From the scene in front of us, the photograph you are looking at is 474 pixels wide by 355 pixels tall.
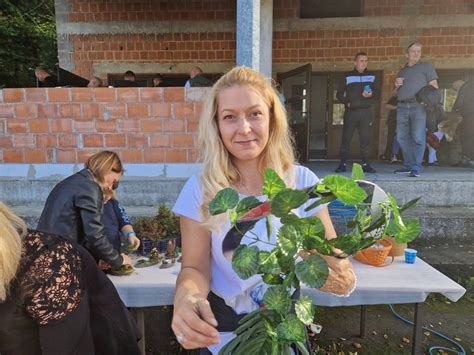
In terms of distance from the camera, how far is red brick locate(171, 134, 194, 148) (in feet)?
15.1

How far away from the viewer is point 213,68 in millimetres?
7625

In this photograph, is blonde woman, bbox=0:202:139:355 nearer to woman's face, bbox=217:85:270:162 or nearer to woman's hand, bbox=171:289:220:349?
woman's hand, bbox=171:289:220:349

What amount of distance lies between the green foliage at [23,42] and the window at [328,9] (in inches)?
388

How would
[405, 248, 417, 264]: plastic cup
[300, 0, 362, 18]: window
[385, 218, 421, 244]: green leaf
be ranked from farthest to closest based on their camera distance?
[300, 0, 362, 18]: window, [405, 248, 417, 264]: plastic cup, [385, 218, 421, 244]: green leaf

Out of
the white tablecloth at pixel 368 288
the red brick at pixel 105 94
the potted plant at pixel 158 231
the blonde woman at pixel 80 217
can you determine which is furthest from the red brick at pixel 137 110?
the white tablecloth at pixel 368 288

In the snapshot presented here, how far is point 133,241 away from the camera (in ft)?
9.34

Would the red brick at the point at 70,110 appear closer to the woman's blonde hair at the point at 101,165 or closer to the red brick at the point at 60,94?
the red brick at the point at 60,94

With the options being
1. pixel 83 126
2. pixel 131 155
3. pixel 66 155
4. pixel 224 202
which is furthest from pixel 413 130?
pixel 224 202

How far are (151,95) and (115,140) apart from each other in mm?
731

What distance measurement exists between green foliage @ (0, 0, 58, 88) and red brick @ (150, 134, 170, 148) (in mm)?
10734

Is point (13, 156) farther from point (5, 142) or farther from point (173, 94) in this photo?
point (173, 94)

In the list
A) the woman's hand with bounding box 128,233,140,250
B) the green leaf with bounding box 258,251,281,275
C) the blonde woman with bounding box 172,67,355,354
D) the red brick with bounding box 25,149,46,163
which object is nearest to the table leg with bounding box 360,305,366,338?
the woman's hand with bounding box 128,233,140,250

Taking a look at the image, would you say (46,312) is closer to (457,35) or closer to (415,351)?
(415,351)

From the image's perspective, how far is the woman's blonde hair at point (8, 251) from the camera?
1.34m
